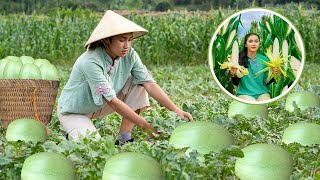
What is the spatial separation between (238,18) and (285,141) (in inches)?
36.3

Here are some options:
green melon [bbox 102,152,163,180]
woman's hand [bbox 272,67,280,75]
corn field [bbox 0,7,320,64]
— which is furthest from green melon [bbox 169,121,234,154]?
corn field [bbox 0,7,320,64]

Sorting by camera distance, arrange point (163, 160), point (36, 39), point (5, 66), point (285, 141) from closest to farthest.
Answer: point (163, 160) → point (285, 141) → point (5, 66) → point (36, 39)

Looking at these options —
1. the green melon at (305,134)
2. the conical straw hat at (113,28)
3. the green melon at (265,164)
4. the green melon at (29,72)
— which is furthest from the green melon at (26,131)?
the green melon at (265,164)

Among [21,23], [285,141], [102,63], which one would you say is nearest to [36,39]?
Result: [21,23]

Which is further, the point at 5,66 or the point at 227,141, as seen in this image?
the point at 5,66

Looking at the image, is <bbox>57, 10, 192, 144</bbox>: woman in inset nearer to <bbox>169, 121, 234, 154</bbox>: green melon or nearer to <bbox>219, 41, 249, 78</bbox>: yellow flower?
<bbox>219, 41, 249, 78</bbox>: yellow flower

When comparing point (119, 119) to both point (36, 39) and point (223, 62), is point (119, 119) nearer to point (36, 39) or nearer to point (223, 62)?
point (223, 62)

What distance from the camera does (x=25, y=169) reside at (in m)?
3.60

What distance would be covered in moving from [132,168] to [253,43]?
4.18 feet

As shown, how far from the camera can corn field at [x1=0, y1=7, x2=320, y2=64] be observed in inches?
611

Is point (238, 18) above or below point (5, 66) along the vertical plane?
above

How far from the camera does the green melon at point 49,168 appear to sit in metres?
3.54

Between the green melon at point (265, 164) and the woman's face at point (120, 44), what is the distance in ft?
5.98

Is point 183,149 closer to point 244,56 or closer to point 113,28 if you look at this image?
point 244,56
